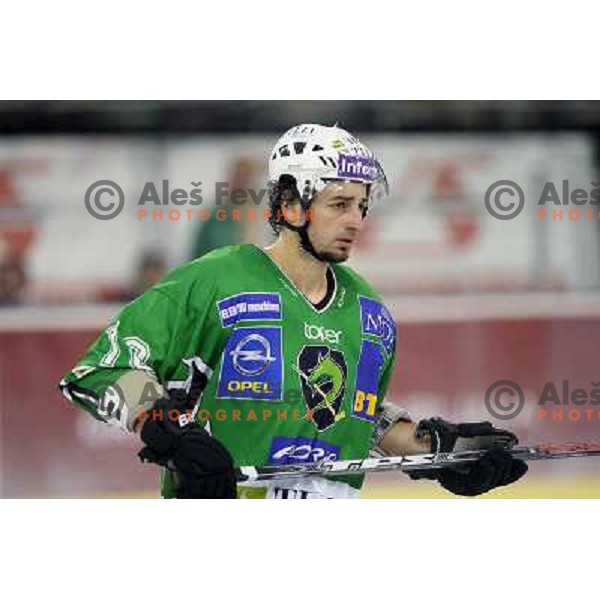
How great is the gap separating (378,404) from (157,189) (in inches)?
45.2

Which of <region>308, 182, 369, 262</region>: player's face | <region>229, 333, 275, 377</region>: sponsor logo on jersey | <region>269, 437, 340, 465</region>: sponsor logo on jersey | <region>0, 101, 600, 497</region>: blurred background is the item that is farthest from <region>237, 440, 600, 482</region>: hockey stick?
<region>308, 182, 369, 262</region>: player's face

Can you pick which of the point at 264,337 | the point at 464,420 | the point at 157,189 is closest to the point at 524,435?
the point at 464,420

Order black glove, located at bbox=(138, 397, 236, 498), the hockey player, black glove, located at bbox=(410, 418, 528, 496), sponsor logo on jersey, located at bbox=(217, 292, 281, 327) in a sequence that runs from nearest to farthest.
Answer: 1. black glove, located at bbox=(138, 397, 236, 498)
2. the hockey player
3. sponsor logo on jersey, located at bbox=(217, 292, 281, 327)
4. black glove, located at bbox=(410, 418, 528, 496)

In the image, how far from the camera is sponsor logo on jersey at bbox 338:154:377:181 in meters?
4.23

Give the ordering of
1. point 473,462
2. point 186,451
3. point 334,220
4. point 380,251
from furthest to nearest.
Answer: point 380,251 < point 473,462 < point 334,220 < point 186,451

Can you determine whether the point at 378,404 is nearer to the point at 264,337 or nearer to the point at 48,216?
the point at 264,337

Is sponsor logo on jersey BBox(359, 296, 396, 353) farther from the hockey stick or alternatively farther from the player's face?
the hockey stick

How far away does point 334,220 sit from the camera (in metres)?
4.24

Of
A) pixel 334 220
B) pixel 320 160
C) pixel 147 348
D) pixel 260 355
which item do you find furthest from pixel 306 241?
pixel 147 348

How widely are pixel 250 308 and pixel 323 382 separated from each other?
0.31 m

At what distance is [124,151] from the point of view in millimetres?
4902

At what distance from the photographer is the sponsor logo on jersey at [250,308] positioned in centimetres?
409

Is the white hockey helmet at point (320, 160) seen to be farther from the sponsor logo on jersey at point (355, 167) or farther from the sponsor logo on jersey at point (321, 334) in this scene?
the sponsor logo on jersey at point (321, 334)

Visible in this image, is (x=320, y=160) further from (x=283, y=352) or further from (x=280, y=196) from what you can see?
(x=283, y=352)
